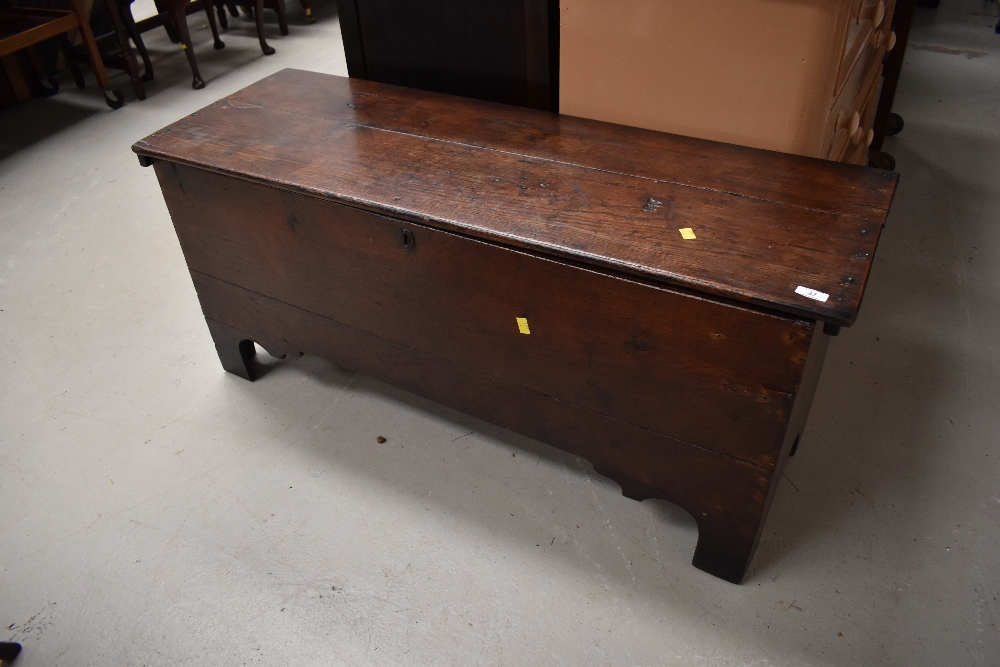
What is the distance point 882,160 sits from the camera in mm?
2775

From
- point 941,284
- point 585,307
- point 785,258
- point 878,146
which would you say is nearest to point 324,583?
point 585,307

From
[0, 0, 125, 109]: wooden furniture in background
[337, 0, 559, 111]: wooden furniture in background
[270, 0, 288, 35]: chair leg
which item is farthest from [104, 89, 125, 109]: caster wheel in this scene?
[337, 0, 559, 111]: wooden furniture in background

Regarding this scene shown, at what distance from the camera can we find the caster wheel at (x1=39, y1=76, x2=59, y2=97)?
12.4ft

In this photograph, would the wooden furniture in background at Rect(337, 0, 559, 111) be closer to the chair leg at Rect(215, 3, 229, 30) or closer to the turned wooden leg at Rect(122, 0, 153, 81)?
the turned wooden leg at Rect(122, 0, 153, 81)

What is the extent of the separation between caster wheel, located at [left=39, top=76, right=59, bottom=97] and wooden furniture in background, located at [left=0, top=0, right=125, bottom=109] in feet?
0.85

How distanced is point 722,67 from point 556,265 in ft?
1.90

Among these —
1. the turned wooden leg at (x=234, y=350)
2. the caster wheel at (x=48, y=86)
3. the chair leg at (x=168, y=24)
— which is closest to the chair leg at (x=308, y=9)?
the chair leg at (x=168, y=24)

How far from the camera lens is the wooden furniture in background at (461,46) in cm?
181

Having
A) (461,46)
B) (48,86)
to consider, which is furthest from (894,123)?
(48,86)

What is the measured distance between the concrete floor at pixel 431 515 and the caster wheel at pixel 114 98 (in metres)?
1.47

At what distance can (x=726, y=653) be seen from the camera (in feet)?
4.60

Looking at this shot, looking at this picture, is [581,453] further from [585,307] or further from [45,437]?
[45,437]

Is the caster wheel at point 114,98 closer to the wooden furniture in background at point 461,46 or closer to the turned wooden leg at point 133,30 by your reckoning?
the turned wooden leg at point 133,30

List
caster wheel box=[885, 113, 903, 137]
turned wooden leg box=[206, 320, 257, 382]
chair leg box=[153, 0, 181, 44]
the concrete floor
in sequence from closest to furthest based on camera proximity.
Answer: the concrete floor, turned wooden leg box=[206, 320, 257, 382], caster wheel box=[885, 113, 903, 137], chair leg box=[153, 0, 181, 44]
